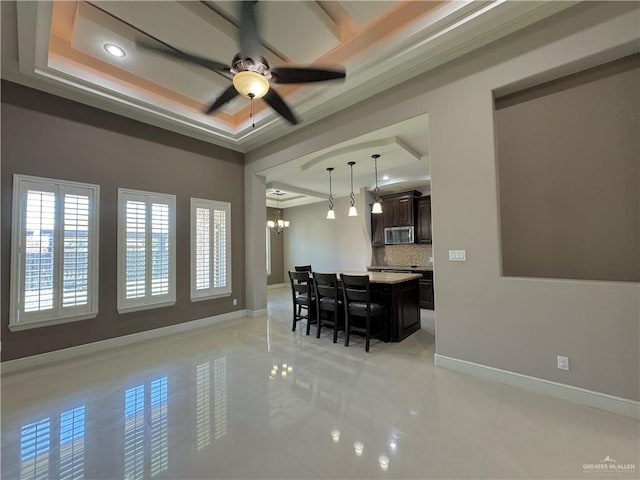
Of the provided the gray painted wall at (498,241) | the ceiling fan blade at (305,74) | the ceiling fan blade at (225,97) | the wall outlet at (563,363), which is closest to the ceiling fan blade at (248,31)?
the ceiling fan blade at (305,74)

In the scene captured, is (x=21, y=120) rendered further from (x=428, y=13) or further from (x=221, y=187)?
(x=428, y=13)

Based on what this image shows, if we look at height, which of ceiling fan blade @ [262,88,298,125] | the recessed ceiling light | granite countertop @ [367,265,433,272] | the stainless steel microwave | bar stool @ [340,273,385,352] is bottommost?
bar stool @ [340,273,385,352]

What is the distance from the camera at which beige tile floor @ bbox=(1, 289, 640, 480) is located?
1.66 m

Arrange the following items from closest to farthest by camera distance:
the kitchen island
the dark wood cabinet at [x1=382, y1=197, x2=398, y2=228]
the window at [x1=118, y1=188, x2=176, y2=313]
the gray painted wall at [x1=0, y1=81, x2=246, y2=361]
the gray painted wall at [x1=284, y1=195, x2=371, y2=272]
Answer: the gray painted wall at [x1=0, y1=81, x2=246, y2=361]
the kitchen island
the window at [x1=118, y1=188, x2=176, y2=313]
the dark wood cabinet at [x1=382, y1=197, x2=398, y2=228]
the gray painted wall at [x1=284, y1=195, x2=371, y2=272]

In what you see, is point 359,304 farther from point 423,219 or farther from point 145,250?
point 423,219

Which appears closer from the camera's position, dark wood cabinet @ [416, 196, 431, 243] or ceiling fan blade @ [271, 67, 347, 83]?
ceiling fan blade @ [271, 67, 347, 83]

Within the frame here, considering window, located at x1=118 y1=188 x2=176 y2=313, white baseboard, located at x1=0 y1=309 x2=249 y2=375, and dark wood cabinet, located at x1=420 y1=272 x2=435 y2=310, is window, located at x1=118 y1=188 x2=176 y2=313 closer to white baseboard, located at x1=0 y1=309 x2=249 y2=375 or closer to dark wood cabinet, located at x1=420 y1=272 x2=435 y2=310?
white baseboard, located at x1=0 y1=309 x2=249 y2=375

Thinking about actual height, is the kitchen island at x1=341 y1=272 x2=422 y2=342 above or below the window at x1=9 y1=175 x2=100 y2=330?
below

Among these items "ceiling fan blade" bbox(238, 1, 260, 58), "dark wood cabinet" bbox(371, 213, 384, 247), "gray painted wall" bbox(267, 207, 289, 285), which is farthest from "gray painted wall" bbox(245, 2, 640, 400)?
"gray painted wall" bbox(267, 207, 289, 285)

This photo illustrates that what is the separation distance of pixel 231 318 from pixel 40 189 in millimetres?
3360

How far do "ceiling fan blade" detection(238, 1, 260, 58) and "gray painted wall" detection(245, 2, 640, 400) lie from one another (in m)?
1.81

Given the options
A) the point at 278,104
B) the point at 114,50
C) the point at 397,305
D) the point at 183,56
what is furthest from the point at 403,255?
the point at 114,50

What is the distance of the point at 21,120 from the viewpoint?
3295 mm

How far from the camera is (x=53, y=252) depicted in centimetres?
338
